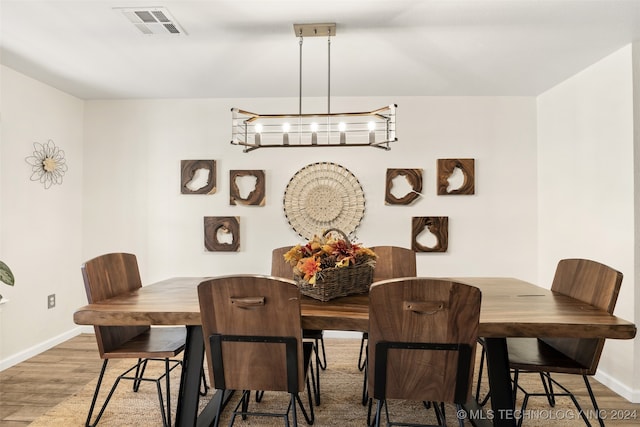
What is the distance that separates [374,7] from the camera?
201 centimetres

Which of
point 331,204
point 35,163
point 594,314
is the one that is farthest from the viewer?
point 331,204

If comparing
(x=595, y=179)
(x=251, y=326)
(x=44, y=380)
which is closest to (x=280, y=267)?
(x=251, y=326)

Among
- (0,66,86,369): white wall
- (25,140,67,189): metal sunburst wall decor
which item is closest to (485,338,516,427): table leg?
(0,66,86,369): white wall

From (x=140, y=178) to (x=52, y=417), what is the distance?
7.21 feet

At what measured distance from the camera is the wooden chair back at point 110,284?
1.92m

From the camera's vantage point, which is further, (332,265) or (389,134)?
(389,134)

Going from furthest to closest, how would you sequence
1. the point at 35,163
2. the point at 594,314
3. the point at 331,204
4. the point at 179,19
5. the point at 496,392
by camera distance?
the point at 331,204 → the point at 35,163 → the point at 179,19 → the point at 496,392 → the point at 594,314

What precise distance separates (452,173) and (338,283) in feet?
7.23

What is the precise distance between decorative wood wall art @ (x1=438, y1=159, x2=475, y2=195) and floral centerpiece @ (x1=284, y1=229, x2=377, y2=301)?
1.85 meters

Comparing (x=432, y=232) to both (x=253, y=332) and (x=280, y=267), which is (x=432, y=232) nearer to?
(x=280, y=267)

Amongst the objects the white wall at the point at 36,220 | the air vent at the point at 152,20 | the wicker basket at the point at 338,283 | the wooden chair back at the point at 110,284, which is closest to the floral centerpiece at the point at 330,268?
the wicker basket at the point at 338,283

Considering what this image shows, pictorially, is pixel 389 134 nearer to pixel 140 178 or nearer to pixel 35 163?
pixel 140 178

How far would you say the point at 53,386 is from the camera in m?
2.61

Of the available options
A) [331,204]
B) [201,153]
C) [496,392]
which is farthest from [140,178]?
[496,392]
